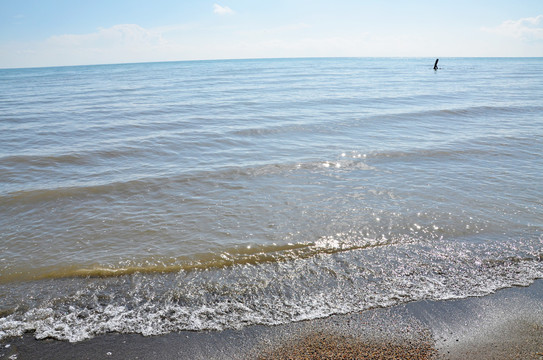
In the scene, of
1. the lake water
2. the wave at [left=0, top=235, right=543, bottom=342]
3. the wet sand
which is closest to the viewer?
the wet sand

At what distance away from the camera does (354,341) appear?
367 centimetres

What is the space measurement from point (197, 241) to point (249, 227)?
1.03 m

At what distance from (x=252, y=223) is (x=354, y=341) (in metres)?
3.28

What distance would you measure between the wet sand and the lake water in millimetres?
181

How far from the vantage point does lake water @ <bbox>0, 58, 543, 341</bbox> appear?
4383 millimetres

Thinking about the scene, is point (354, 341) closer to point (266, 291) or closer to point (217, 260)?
point (266, 291)

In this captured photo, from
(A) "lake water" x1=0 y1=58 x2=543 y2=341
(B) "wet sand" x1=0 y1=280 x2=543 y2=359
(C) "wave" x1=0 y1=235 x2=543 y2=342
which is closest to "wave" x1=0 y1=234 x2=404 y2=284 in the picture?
(A) "lake water" x1=0 y1=58 x2=543 y2=341

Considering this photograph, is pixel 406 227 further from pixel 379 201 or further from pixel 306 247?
pixel 306 247

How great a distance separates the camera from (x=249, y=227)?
638 centimetres

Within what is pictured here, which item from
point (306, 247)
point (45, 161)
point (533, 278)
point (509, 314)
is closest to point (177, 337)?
point (306, 247)

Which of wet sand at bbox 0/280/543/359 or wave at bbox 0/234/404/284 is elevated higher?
wave at bbox 0/234/404/284

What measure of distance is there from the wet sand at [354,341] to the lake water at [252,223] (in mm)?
181

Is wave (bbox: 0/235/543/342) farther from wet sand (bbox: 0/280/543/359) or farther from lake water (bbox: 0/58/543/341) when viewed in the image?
wet sand (bbox: 0/280/543/359)

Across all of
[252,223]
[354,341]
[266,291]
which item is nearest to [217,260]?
[266,291]
